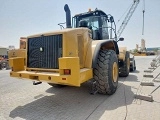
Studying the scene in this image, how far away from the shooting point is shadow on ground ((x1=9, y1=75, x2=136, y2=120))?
2.95m

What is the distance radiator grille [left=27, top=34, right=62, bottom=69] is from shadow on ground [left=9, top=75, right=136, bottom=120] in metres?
0.95

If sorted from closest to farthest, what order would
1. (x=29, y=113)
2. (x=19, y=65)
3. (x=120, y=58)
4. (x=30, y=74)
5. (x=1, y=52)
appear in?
1. (x=29, y=113)
2. (x=30, y=74)
3. (x=19, y=65)
4. (x=120, y=58)
5. (x=1, y=52)

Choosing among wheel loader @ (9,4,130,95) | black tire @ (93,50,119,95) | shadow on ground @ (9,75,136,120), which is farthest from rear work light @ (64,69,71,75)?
black tire @ (93,50,119,95)

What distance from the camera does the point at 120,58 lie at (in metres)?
6.64

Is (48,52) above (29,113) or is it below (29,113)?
above

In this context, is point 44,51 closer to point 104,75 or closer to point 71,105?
point 71,105

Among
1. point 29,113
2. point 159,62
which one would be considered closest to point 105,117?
point 29,113

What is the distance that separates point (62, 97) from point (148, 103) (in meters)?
2.20

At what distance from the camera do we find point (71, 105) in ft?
11.5

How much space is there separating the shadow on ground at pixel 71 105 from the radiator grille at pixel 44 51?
37.5 inches

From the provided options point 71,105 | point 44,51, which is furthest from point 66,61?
point 71,105

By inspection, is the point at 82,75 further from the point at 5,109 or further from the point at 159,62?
the point at 159,62

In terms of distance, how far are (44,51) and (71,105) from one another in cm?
146

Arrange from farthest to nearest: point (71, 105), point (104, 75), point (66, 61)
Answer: point (104, 75)
point (71, 105)
point (66, 61)
